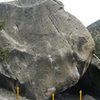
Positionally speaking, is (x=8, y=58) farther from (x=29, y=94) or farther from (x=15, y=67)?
(x=29, y=94)

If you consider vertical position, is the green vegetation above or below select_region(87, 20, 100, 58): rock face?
above

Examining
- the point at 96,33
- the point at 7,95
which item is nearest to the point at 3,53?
the point at 7,95

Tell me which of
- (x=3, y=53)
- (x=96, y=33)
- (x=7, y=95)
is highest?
(x=3, y=53)

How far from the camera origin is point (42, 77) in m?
21.8

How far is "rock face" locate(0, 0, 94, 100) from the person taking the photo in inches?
852

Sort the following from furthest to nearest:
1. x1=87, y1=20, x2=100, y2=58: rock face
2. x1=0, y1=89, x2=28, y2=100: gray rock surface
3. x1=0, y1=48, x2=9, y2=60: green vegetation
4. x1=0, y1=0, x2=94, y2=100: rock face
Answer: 1. x1=87, y1=20, x2=100, y2=58: rock face
2. x1=0, y1=0, x2=94, y2=100: rock face
3. x1=0, y1=48, x2=9, y2=60: green vegetation
4. x1=0, y1=89, x2=28, y2=100: gray rock surface

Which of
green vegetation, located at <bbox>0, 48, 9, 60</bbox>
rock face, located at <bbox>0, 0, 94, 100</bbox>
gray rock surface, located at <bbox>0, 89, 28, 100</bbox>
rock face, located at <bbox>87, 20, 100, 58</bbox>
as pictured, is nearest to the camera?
gray rock surface, located at <bbox>0, 89, 28, 100</bbox>

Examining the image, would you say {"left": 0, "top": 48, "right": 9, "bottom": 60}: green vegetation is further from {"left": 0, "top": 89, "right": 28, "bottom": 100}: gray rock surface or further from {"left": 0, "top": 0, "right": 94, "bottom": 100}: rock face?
{"left": 0, "top": 89, "right": 28, "bottom": 100}: gray rock surface

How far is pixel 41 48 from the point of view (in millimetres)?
22188

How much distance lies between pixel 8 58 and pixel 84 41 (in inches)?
195

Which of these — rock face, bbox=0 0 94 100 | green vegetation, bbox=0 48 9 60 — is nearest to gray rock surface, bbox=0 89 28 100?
rock face, bbox=0 0 94 100

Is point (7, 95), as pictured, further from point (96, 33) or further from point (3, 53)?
point (96, 33)

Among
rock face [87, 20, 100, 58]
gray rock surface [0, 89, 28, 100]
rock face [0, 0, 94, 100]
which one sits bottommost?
rock face [87, 20, 100, 58]

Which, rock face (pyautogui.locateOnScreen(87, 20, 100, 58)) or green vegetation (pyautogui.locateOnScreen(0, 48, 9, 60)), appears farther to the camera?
rock face (pyautogui.locateOnScreen(87, 20, 100, 58))
